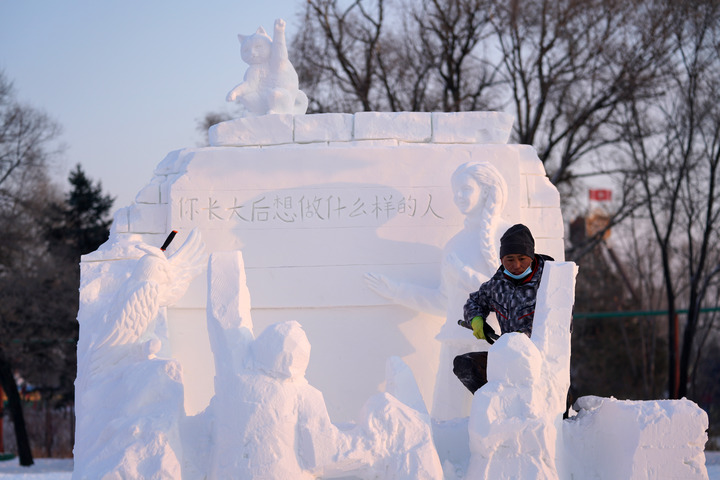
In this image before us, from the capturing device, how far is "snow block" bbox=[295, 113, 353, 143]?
6102mm

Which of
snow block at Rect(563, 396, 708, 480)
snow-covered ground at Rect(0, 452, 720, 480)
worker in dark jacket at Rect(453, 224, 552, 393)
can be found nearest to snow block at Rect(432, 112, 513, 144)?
worker in dark jacket at Rect(453, 224, 552, 393)

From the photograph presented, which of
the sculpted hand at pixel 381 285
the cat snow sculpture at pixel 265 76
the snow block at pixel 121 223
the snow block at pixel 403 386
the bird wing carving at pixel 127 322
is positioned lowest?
the snow block at pixel 403 386

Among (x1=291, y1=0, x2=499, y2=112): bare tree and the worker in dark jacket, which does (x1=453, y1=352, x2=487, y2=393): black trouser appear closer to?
the worker in dark jacket

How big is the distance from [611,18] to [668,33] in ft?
3.79

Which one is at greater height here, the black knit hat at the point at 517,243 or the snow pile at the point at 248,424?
the black knit hat at the point at 517,243

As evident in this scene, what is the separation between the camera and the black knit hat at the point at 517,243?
4285mm

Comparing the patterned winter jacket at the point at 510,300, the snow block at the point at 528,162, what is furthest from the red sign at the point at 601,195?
the patterned winter jacket at the point at 510,300

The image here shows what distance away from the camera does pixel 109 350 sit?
15.5ft

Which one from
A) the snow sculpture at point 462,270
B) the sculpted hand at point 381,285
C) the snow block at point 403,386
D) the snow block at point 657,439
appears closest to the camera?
the snow block at point 657,439

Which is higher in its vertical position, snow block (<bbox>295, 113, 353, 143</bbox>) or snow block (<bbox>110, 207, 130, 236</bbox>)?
snow block (<bbox>295, 113, 353, 143</bbox>)

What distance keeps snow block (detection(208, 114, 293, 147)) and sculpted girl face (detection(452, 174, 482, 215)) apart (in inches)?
53.4

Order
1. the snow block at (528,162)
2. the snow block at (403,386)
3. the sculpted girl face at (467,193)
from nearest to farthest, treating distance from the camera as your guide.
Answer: the snow block at (403,386)
the sculpted girl face at (467,193)
the snow block at (528,162)

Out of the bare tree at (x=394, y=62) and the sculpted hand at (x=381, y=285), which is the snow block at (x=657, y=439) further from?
the bare tree at (x=394, y=62)

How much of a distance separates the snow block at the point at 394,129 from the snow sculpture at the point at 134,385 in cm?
152
